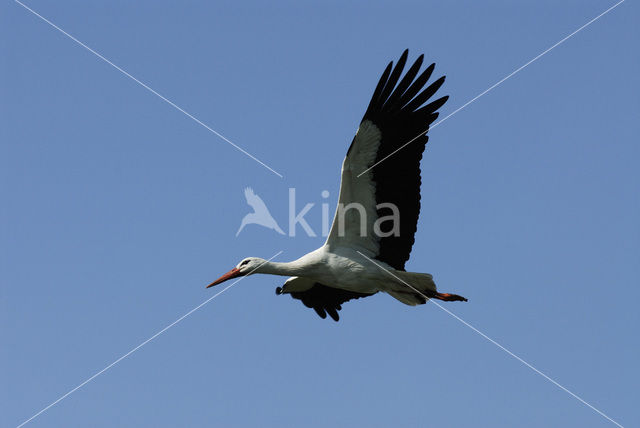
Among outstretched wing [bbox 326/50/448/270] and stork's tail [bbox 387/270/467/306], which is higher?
outstretched wing [bbox 326/50/448/270]

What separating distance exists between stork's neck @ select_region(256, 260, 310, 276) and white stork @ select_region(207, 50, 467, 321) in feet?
0.04

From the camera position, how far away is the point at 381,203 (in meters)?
11.6

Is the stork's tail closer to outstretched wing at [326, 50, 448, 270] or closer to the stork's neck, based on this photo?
outstretched wing at [326, 50, 448, 270]

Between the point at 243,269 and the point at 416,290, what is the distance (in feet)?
7.02

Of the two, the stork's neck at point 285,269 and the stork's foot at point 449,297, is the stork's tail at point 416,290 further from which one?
the stork's neck at point 285,269

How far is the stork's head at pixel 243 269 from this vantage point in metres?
12.3

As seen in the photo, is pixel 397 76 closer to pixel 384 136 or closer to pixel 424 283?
pixel 384 136

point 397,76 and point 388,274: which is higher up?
point 397,76

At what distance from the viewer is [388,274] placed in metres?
11.8

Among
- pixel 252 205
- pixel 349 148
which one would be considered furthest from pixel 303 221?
pixel 349 148

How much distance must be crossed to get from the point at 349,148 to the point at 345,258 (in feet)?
4.58

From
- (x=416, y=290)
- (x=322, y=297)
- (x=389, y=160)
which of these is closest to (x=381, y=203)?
(x=389, y=160)

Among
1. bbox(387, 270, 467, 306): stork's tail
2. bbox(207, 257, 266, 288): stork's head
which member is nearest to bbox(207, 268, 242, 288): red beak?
bbox(207, 257, 266, 288): stork's head

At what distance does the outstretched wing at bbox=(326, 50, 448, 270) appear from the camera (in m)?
11.2
